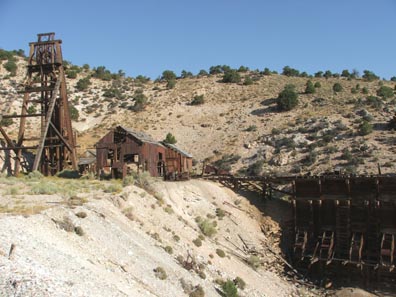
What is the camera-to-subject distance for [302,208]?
3262 cm

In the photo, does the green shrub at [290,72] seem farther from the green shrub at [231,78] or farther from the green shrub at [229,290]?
the green shrub at [229,290]

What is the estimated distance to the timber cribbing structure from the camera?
91.5ft

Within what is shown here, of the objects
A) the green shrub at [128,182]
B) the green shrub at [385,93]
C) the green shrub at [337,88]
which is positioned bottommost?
the green shrub at [128,182]

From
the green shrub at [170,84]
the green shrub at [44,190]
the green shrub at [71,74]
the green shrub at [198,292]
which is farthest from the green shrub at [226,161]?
the green shrub at [71,74]

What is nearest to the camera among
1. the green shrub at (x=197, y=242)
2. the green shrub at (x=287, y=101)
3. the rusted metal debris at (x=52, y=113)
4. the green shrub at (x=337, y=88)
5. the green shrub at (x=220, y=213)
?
the green shrub at (x=197, y=242)

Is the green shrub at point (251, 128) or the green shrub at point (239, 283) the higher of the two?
the green shrub at point (251, 128)

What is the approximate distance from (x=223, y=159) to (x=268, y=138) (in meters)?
5.99

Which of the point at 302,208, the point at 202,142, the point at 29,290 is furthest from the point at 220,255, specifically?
the point at 202,142

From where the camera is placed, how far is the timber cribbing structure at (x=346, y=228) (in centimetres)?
2788

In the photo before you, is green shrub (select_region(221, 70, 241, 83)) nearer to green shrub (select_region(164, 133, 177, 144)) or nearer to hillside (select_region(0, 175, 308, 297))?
green shrub (select_region(164, 133, 177, 144))

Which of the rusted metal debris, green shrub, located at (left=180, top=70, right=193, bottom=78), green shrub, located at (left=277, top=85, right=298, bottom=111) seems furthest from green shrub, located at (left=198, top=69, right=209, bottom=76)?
the rusted metal debris

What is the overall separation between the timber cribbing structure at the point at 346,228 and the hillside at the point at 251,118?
393 inches

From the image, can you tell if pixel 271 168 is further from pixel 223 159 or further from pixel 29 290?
pixel 29 290

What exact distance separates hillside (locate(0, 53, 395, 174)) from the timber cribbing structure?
9.99 meters
